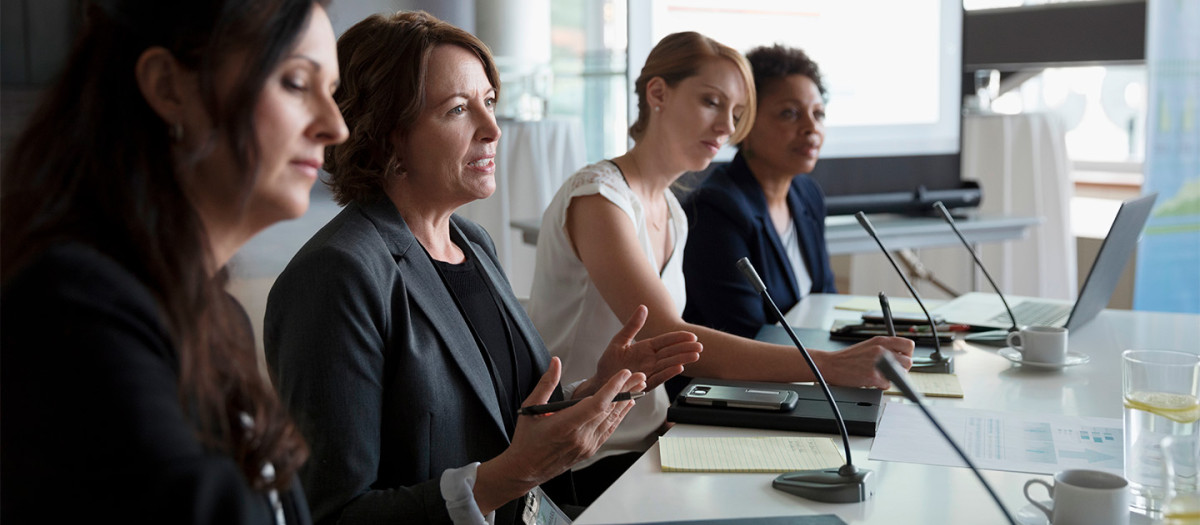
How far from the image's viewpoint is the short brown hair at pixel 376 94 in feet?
4.70

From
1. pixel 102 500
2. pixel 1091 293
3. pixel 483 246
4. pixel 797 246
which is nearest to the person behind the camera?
pixel 102 500

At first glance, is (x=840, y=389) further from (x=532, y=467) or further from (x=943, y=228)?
(x=943, y=228)

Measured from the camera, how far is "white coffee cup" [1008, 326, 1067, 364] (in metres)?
1.85

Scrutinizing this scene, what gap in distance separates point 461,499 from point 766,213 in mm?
1469

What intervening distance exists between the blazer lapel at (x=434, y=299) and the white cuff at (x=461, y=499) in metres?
0.17

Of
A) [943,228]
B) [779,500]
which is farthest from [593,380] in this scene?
[943,228]

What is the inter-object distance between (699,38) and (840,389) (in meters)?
0.98

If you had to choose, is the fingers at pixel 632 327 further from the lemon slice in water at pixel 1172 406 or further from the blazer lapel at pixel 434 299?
the lemon slice in water at pixel 1172 406

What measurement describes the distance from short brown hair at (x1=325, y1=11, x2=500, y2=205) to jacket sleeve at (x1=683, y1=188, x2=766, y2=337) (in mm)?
1019

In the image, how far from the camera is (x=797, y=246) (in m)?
2.69

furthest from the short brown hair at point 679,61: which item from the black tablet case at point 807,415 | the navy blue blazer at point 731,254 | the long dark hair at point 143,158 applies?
the long dark hair at point 143,158

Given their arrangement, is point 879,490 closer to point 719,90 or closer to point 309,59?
point 309,59

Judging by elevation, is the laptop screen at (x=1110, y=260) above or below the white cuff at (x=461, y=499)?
above

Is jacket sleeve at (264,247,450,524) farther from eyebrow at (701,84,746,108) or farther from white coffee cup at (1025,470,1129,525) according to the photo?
eyebrow at (701,84,746,108)
